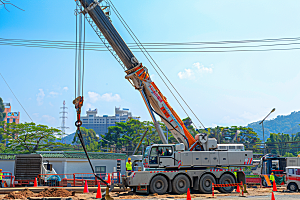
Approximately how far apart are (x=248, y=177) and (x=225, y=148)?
30.2 ft

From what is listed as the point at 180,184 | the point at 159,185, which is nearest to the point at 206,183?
the point at 180,184

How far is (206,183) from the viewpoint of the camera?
19016 millimetres

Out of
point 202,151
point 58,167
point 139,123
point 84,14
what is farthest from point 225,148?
point 139,123

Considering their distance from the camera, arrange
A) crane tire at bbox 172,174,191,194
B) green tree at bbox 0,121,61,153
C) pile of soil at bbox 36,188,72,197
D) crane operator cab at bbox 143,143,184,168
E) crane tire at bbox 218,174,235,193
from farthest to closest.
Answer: green tree at bbox 0,121,61,153 → crane tire at bbox 218,174,235,193 → crane operator cab at bbox 143,143,184,168 → crane tire at bbox 172,174,191,194 → pile of soil at bbox 36,188,72,197

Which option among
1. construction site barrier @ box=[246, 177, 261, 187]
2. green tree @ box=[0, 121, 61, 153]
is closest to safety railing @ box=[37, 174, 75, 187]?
construction site barrier @ box=[246, 177, 261, 187]

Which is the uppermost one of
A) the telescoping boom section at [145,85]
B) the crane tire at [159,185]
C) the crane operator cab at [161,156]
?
the telescoping boom section at [145,85]

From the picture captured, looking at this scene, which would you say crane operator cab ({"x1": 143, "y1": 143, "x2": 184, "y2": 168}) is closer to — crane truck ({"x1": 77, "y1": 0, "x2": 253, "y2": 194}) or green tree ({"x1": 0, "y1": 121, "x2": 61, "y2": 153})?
crane truck ({"x1": 77, "y1": 0, "x2": 253, "y2": 194})

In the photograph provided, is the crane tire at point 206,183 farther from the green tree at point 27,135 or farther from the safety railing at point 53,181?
the green tree at point 27,135

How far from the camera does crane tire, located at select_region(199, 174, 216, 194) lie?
1877 centimetres

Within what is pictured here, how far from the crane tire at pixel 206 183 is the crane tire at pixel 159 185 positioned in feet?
7.61

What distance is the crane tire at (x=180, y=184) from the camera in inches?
720

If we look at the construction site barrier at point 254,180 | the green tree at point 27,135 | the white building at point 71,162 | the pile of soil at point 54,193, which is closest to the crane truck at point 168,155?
the pile of soil at point 54,193

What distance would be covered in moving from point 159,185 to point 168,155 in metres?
1.91

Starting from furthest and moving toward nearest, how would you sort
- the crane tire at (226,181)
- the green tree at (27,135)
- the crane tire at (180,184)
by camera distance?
1. the green tree at (27,135)
2. the crane tire at (226,181)
3. the crane tire at (180,184)
